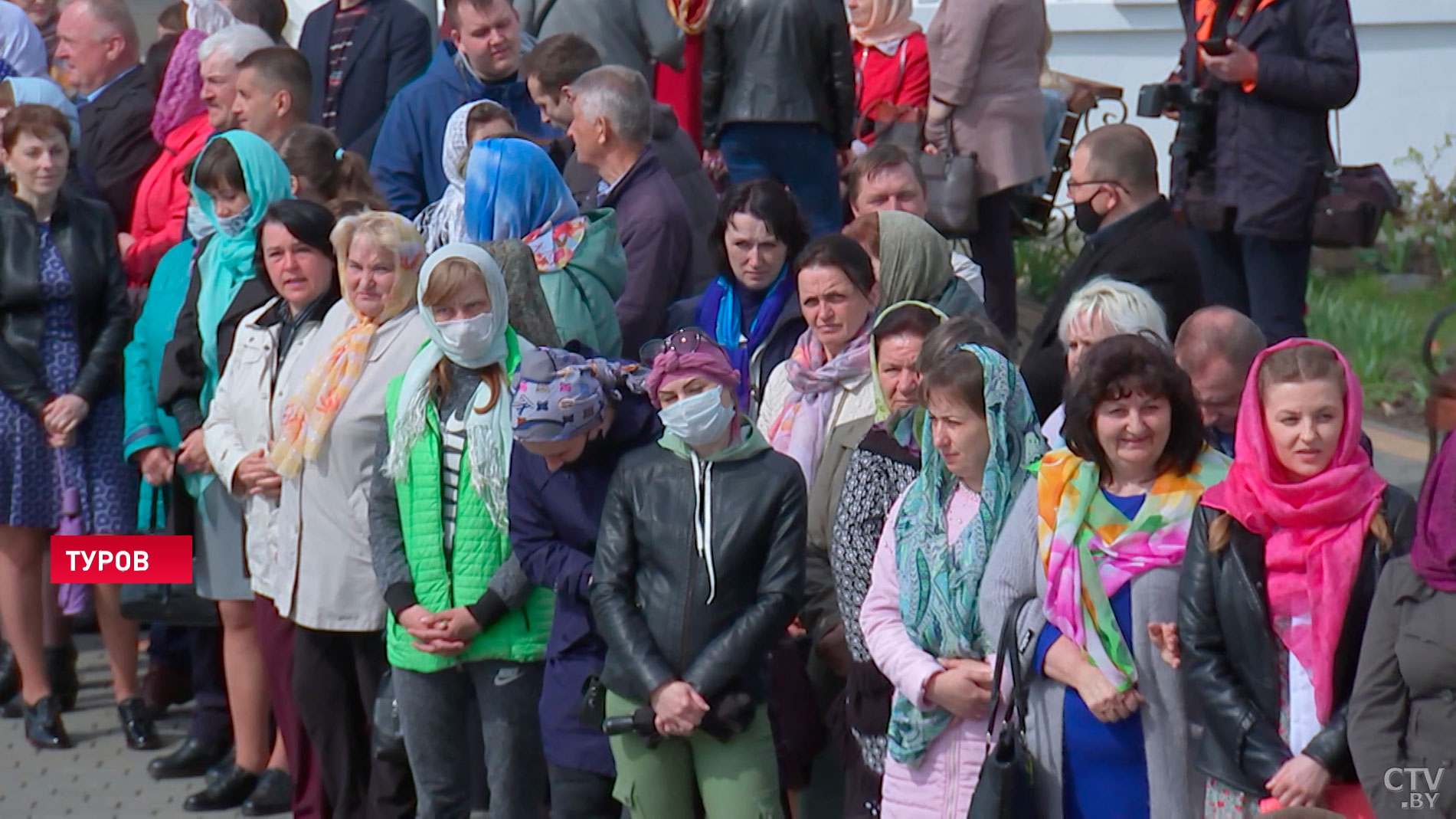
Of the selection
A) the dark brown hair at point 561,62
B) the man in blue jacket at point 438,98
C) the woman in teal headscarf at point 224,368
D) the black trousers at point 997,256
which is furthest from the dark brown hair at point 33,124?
the black trousers at point 997,256

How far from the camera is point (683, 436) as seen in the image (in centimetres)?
498

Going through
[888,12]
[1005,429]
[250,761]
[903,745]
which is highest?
[888,12]

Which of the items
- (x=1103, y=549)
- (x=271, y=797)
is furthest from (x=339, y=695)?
(x=1103, y=549)

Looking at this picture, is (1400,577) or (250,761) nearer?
(1400,577)

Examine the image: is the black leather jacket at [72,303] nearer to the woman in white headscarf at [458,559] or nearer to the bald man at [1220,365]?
the woman in white headscarf at [458,559]

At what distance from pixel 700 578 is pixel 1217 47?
2993 mm

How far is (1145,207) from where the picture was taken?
5.87 meters

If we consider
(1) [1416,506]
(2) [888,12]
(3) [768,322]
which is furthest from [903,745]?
(2) [888,12]

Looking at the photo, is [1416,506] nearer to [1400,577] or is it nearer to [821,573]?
[1400,577]

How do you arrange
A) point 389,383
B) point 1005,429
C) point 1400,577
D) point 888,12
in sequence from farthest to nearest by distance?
1. point 888,12
2. point 389,383
3. point 1005,429
4. point 1400,577

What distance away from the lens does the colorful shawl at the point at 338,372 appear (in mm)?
5895

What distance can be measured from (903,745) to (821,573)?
73cm

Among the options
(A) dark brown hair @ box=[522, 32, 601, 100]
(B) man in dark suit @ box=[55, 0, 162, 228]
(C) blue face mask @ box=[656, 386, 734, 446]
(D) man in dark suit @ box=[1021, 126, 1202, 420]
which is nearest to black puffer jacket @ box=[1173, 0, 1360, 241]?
(D) man in dark suit @ box=[1021, 126, 1202, 420]

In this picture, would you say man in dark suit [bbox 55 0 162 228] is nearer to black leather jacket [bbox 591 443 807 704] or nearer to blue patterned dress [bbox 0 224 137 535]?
blue patterned dress [bbox 0 224 137 535]
